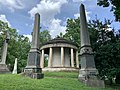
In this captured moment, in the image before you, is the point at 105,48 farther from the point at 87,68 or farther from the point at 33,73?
the point at 33,73

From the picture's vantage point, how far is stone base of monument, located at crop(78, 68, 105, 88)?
9117 millimetres

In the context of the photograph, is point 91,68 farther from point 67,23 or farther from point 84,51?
point 67,23

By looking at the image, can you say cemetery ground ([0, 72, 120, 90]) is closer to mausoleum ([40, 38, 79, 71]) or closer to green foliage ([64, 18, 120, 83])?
green foliage ([64, 18, 120, 83])

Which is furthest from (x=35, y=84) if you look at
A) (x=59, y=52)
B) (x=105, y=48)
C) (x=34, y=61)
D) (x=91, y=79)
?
(x=59, y=52)

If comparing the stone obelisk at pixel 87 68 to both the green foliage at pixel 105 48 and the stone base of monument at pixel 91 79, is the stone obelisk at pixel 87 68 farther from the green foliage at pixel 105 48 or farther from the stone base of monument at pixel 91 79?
the green foliage at pixel 105 48

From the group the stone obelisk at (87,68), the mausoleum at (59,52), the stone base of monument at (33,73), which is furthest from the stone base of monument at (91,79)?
the mausoleum at (59,52)

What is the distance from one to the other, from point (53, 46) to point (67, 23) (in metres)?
19.0

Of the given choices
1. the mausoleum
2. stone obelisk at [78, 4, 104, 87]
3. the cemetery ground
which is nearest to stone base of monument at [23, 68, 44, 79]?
the cemetery ground

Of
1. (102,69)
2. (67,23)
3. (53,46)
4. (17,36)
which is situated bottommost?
(102,69)

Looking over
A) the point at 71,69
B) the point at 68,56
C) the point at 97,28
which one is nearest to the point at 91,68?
the point at 97,28

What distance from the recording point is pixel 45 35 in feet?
159

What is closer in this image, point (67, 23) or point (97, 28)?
point (97, 28)

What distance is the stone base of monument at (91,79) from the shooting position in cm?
912

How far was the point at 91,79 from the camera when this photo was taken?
9.31m
